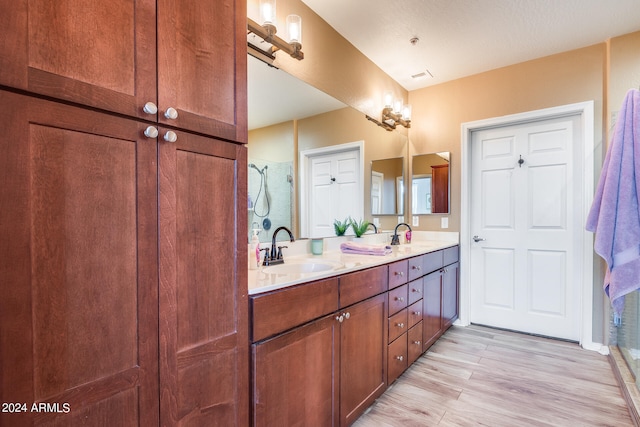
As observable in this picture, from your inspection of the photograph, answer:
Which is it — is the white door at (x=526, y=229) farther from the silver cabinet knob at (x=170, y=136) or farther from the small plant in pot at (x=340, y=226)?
the silver cabinet knob at (x=170, y=136)

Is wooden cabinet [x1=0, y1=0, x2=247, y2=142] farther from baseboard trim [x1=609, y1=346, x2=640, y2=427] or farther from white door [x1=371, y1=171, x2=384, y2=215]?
baseboard trim [x1=609, y1=346, x2=640, y2=427]

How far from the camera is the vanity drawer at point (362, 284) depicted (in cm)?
152

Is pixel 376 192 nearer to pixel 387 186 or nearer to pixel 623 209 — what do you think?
pixel 387 186

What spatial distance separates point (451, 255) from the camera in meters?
2.95

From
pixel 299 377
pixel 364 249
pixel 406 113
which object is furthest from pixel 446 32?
pixel 299 377

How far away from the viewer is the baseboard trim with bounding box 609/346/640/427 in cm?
170

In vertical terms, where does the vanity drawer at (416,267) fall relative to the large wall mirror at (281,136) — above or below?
below

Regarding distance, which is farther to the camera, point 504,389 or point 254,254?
point 504,389

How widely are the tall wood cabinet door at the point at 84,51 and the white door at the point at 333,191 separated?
1438 millimetres

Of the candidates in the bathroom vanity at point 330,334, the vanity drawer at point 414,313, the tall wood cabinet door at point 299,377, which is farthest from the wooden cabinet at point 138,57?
the vanity drawer at point 414,313

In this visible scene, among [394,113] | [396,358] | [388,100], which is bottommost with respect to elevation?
[396,358]

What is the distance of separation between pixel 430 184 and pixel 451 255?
80 cm

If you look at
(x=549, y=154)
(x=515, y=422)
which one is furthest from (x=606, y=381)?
(x=549, y=154)

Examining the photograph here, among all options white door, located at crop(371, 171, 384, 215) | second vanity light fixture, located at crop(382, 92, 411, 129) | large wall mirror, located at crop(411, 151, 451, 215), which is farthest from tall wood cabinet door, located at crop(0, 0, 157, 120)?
large wall mirror, located at crop(411, 151, 451, 215)
